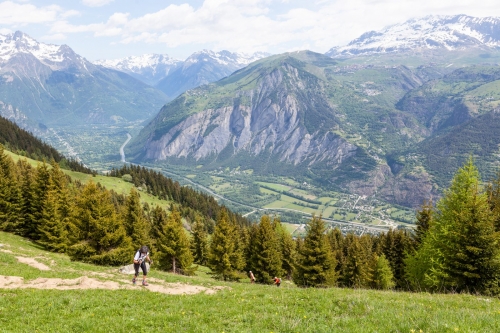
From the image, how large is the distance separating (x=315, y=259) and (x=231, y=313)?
3852 centimetres

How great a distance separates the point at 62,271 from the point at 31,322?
1726 cm

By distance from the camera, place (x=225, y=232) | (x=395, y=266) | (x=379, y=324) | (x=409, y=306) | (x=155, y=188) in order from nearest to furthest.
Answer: (x=379, y=324)
(x=409, y=306)
(x=225, y=232)
(x=395, y=266)
(x=155, y=188)

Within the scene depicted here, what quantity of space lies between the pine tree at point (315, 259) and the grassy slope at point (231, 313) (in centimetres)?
3118

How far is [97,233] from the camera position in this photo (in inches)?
1873

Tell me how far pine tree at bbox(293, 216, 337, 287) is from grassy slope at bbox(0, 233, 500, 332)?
31.2 m

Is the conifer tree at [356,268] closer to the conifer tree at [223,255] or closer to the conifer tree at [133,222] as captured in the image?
the conifer tree at [223,255]

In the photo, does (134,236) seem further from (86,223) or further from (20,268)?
(20,268)

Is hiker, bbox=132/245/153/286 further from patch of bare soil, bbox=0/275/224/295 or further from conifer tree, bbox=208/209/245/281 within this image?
conifer tree, bbox=208/209/245/281

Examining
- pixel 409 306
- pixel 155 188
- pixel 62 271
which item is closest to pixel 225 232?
pixel 62 271

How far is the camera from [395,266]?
66.1 m

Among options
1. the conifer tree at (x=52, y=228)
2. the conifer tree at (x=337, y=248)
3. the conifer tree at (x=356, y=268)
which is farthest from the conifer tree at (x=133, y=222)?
the conifer tree at (x=356, y=268)

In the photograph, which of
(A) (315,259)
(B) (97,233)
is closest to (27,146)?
(B) (97,233)

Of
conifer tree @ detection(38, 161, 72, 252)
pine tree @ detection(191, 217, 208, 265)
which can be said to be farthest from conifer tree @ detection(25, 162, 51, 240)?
pine tree @ detection(191, 217, 208, 265)

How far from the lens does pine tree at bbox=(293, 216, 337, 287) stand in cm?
5328
